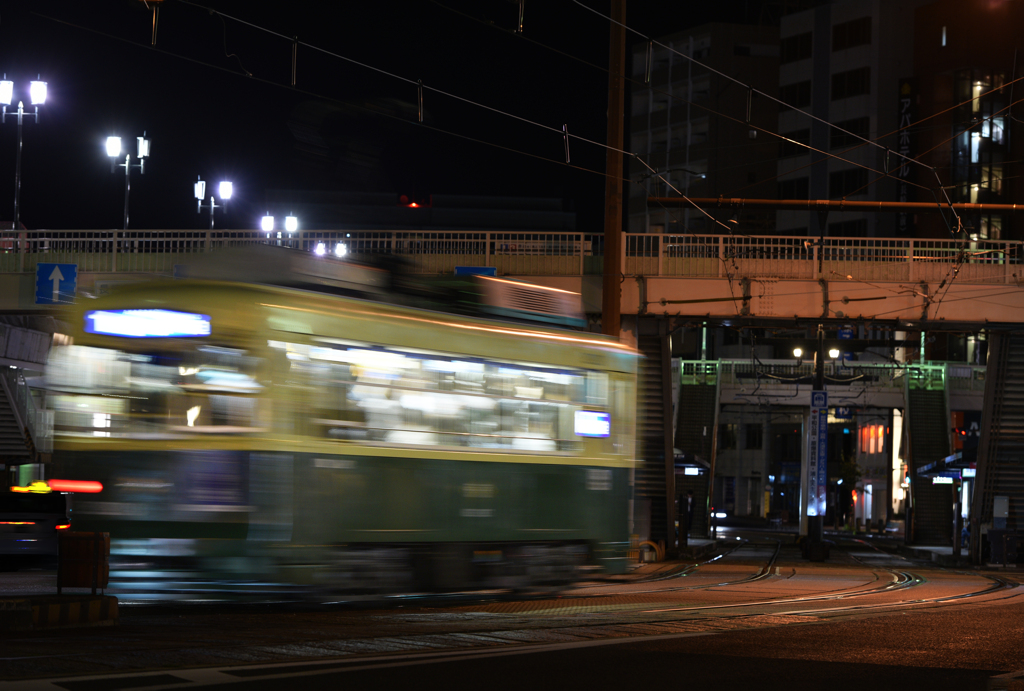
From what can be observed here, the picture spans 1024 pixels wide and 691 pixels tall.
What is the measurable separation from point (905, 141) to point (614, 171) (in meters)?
50.0

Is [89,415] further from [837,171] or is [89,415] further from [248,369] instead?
[837,171]

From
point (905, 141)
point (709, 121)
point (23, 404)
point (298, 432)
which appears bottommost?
point (23, 404)

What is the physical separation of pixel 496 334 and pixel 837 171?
6366 centimetres

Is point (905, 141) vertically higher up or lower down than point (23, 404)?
higher up

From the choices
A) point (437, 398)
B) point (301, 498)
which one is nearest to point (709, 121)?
point (437, 398)

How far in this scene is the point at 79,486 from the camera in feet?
41.9

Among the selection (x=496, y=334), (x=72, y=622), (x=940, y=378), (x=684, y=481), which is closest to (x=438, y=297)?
(x=496, y=334)

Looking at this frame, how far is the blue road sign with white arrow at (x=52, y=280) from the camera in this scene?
28416mm

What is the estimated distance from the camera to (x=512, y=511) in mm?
15141

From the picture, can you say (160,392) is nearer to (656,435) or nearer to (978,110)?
(656,435)

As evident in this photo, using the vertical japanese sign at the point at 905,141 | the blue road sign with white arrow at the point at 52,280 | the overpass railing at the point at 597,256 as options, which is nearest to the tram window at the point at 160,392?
the overpass railing at the point at 597,256

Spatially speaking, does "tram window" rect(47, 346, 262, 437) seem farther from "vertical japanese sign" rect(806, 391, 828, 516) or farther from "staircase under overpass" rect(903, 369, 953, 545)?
"staircase under overpass" rect(903, 369, 953, 545)

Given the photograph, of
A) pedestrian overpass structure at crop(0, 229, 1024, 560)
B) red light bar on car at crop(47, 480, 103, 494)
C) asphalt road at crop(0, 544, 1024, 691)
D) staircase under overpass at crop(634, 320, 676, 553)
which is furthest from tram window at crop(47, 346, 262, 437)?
staircase under overpass at crop(634, 320, 676, 553)

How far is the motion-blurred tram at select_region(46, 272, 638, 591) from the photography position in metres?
12.4
